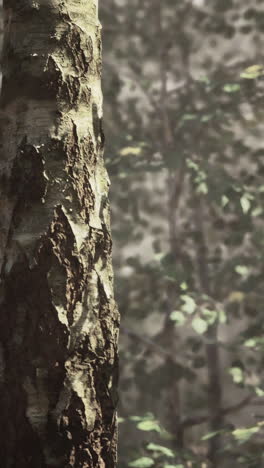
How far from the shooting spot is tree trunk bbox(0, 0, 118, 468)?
2.05m

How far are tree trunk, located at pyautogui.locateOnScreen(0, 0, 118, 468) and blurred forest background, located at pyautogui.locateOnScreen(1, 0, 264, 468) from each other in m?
2.32

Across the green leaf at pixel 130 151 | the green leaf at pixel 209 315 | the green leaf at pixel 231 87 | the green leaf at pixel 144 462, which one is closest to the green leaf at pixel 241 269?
the green leaf at pixel 209 315

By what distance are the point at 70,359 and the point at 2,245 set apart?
1.42ft

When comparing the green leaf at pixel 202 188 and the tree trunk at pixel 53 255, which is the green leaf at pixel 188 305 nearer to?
the green leaf at pixel 202 188

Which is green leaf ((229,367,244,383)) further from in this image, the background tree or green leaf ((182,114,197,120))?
green leaf ((182,114,197,120))

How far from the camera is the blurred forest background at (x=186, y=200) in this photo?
494cm

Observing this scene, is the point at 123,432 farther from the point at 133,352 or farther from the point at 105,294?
the point at 105,294

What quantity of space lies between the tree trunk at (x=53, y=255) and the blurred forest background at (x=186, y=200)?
232 cm

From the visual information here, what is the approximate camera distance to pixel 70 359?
2.07m

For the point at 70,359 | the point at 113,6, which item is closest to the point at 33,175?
the point at 70,359

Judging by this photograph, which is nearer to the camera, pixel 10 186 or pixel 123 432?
pixel 10 186

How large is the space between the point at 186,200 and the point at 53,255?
447 cm

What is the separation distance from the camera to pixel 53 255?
82.0 inches

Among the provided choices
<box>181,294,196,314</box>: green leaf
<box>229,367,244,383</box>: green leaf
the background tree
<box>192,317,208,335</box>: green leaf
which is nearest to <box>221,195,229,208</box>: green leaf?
the background tree
